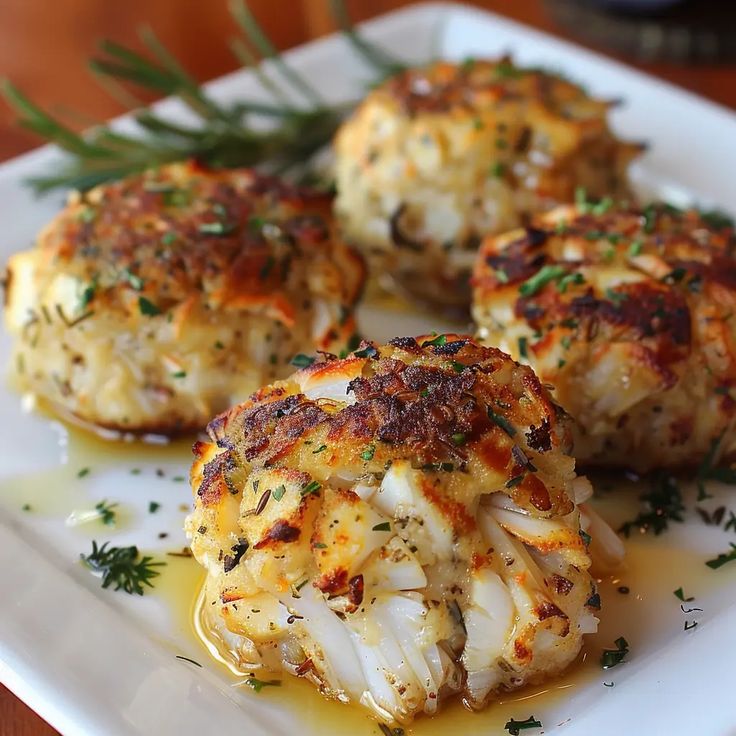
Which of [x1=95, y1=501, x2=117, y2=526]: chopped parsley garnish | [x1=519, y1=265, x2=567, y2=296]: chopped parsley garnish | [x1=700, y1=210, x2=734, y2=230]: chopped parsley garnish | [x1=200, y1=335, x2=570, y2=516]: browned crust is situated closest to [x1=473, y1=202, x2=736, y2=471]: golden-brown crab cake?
[x1=519, y1=265, x2=567, y2=296]: chopped parsley garnish

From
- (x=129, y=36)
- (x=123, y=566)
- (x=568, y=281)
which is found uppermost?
(x=129, y=36)

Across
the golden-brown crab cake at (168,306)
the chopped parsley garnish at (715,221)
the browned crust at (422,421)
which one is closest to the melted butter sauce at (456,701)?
the golden-brown crab cake at (168,306)

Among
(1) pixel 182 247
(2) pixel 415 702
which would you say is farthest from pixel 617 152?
(2) pixel 415 702

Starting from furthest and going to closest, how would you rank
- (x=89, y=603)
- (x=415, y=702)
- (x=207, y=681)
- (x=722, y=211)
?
(x=722, y=211) < (x=89, y=603) < (x=207, y=681) < (x=415, y=702)

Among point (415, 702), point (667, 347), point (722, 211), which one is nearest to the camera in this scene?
point (415, 702)

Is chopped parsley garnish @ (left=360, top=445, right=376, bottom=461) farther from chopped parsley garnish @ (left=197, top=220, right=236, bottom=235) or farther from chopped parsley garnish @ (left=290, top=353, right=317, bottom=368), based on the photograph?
chopped parsley garnish @ (left=197, top=220, right=236, bottom=235)

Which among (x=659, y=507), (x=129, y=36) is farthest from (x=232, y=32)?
(x=659, y=507)

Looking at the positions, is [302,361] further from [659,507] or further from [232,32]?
[232,32]

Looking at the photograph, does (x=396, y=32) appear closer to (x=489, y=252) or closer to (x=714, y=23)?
(x=714, y=23)
